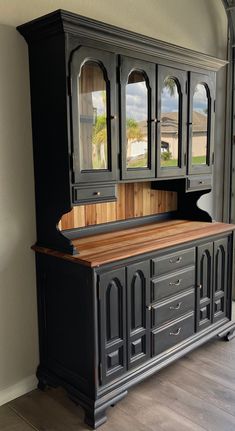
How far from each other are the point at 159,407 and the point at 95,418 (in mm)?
362

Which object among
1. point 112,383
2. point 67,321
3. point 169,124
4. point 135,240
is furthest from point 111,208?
point 112,383

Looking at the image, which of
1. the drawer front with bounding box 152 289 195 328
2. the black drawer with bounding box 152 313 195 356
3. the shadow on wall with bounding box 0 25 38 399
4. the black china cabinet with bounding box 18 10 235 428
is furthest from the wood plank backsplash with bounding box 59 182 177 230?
the black drawer with bounding box 152 313 195 356

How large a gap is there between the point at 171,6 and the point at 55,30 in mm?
1410

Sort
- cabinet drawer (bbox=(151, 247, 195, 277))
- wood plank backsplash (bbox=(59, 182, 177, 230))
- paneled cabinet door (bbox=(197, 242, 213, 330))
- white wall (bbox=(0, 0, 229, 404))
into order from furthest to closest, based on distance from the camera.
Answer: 1. paneled cabinet door (bbox=(197, 242, 213, 330))
2. wood plank backsplash (bbox=(59, 182, 177, 230))
3. cabinet drawer (bbox=(151, 247, 195, 277))
4. white wall (bbox=(0, 0, 229, 404))

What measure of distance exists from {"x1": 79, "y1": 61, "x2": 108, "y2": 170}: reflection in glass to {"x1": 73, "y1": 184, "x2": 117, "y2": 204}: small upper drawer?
105 mm

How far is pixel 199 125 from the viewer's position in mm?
2779

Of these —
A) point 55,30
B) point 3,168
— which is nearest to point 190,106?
point 55,30

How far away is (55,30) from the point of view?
1.91 m

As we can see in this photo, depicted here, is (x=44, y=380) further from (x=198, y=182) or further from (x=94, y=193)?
(x=198, y=182)

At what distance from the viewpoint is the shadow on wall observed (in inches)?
82.7

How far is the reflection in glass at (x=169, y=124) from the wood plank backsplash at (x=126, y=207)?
1.14 feet

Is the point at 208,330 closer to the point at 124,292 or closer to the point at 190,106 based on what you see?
the point at 124,292

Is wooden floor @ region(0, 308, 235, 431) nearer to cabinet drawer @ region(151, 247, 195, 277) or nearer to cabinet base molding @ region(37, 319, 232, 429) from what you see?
Answer: cabinet base molding @ region(37, 319, 232, 429)

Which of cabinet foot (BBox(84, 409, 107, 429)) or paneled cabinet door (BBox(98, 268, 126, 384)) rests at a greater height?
paneled cabinet door (BBox(98, 268, 126, 384))
